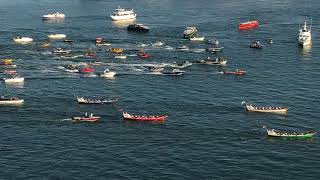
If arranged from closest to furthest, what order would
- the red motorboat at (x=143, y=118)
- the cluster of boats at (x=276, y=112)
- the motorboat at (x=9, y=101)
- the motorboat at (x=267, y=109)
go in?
1. the cluster of boats at (x=276, y=112)
2. the red motorboat at (x=143, y=118)
3. the motorboat at (x=267, y=109)
4. the motorboat at (x=9, y=101)

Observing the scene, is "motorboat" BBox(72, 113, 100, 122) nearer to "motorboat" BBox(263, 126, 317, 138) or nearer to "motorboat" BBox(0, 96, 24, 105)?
"motorboat" BBox(0, 96, 24, 105)

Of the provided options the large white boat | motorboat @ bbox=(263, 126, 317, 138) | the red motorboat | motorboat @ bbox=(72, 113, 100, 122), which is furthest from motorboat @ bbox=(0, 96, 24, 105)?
motorboat @ bbox=(263, 126, 317, 138)

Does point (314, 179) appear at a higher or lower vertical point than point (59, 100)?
lower

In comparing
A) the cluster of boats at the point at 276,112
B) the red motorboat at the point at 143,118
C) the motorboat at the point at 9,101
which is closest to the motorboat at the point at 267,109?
the cluster of boats at the point at 276,112

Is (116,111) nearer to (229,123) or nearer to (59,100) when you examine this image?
(59,100)

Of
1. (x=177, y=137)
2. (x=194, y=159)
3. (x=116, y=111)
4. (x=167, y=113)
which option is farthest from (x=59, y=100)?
(x=194, y=159)

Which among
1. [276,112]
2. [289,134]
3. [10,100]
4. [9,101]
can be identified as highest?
[10,100]

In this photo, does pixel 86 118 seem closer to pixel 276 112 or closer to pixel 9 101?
pixel 9 101

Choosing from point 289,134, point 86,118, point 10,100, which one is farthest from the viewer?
point 10,100

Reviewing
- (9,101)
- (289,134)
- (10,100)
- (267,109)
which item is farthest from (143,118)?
(9,101)

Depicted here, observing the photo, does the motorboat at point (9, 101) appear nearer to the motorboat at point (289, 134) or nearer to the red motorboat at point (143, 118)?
the red motorboat at point (143, 118)

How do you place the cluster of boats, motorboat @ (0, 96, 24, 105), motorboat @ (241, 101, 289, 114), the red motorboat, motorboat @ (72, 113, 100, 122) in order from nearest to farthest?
1. the cluster of boats
2. the red motorboat
3. motorboat @ (72, 113, 100, 122)
4. motorboat @ (241, 101, 289, 114)
5. motorboat @ (0, 96, 24, 105)
